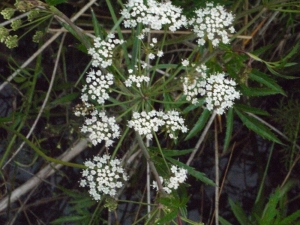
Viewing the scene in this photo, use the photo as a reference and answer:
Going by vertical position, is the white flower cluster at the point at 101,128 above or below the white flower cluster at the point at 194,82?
below

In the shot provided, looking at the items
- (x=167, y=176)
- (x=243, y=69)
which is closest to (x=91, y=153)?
(x=167, y=176)

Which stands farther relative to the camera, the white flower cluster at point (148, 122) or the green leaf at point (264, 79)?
the green leaf at point (264, 79)

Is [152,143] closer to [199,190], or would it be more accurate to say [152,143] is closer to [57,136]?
[199,190]

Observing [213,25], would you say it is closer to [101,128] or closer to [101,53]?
[101,53]

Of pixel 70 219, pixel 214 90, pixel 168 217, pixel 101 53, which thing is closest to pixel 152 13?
pixel 101 53

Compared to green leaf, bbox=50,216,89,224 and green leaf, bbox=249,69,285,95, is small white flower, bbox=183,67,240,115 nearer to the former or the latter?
green leaf, bbox=249,69,285,95

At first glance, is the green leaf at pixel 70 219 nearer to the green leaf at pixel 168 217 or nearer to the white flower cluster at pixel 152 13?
the green leaf at pixel 168 217

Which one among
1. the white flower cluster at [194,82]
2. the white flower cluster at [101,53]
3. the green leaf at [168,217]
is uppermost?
the white flower cluster at [101,53]

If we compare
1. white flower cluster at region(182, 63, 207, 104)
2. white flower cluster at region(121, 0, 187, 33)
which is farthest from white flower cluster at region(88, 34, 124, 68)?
white flower cluster at region(182, 63, 207, 104)

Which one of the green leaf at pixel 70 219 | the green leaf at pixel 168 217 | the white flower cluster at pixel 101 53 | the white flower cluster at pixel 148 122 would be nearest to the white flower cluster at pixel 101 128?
the white flower cluster at pixel 148 122

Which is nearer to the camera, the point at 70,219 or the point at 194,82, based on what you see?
the point at 194,82

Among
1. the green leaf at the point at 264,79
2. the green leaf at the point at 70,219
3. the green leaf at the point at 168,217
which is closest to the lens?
the green leaf at the point at 168,217
